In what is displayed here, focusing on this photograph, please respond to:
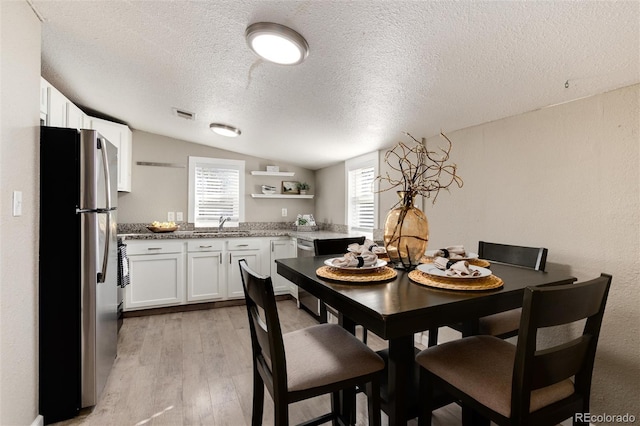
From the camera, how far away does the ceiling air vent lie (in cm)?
302

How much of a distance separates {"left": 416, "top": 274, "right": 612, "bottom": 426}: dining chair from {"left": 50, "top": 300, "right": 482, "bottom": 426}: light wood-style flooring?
841 mm

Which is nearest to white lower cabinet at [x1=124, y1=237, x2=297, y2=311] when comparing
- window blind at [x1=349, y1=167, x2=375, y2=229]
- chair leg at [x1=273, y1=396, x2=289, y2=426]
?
window blind at [x1=349, y1=167, x2=375, y2=229]

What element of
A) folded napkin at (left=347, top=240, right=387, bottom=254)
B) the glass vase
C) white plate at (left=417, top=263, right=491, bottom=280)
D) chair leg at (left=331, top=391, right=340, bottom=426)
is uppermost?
the glass vase

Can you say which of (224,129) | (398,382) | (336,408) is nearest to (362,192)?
(224,129)

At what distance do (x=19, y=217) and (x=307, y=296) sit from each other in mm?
2580

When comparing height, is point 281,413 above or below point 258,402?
above

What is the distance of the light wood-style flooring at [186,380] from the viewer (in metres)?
1.80

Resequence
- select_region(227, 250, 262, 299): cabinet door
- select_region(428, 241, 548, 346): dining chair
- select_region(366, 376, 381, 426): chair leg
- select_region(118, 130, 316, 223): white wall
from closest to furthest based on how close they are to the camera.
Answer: select_region(366, 376, 381, 426): chair leg
select_region(428, 241, 548, 346): dining chair
select_region(227, 250, 262, 299): cabinet door
select_region(118, 130, 316, 223): white wall

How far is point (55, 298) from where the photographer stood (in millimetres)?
1754

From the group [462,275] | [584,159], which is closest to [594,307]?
[462,275]

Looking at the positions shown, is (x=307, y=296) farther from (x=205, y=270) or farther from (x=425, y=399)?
(x=425, y=399)

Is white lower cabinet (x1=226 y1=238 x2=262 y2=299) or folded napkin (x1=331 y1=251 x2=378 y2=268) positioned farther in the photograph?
white lower cabinet (x1=226 y1=238 x2=262 y2=299)

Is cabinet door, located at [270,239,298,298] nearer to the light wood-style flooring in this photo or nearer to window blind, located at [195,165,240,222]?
the light wood-style flooring

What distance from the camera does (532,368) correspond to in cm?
95
